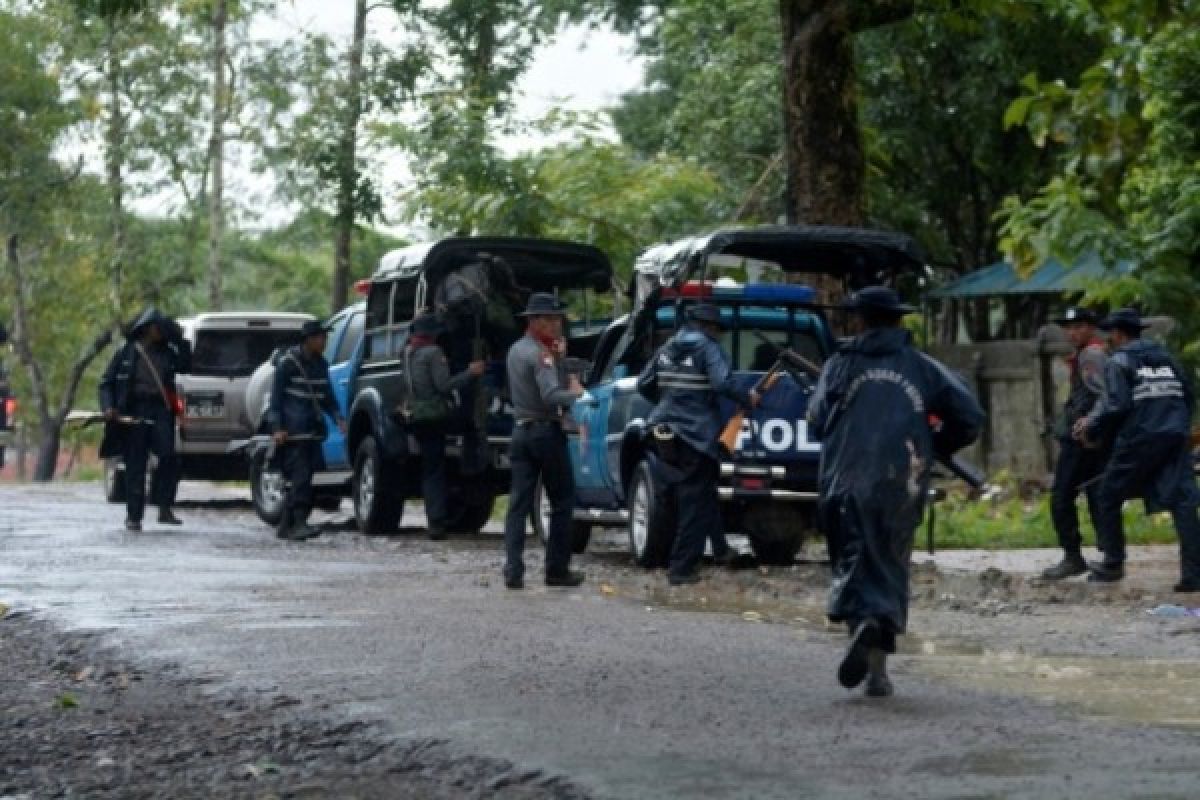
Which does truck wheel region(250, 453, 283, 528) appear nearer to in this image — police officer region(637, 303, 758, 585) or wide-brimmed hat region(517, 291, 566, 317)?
wide-brimmed hat region(517, 291, 566, 317)

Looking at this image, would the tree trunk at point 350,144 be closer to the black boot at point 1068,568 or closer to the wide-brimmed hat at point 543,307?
the wide-brimmed hat at point 543,307

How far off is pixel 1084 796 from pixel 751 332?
35.6 feet

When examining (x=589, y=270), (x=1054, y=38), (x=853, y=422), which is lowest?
(x=853, y=422)

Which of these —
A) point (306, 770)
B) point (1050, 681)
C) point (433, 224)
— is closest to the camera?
point (306, 770)

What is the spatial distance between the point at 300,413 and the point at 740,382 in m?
5.81

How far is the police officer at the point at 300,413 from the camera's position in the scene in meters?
22.1

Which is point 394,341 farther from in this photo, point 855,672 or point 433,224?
point 855,672

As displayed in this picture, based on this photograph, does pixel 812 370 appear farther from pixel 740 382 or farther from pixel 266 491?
pixel 266 491

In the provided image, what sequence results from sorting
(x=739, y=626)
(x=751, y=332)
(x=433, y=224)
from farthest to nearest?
(x=433, y=224) → (x=751, y=332) → (x=739, y=626)

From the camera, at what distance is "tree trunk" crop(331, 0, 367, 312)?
1419 inches

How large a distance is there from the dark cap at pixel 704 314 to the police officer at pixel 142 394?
7540mm

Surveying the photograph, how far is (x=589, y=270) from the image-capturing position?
2297 centimetres

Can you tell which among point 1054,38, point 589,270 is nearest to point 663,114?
point 1054,38

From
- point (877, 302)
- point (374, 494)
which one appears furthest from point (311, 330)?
point (877, 302)
